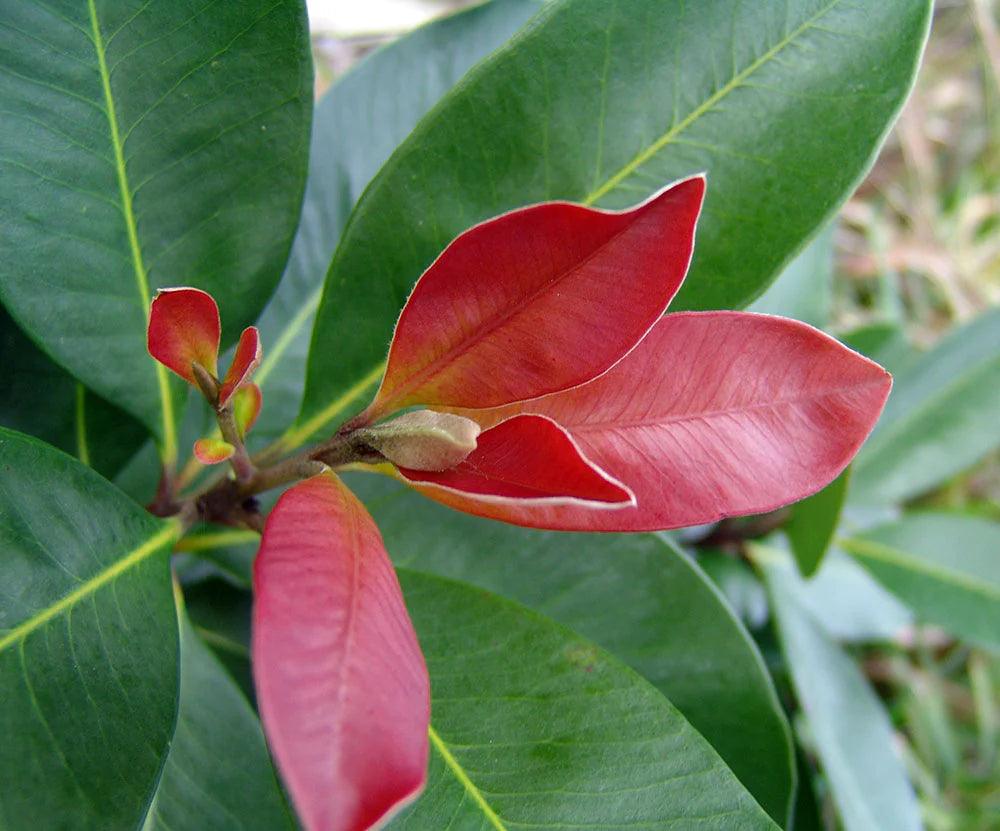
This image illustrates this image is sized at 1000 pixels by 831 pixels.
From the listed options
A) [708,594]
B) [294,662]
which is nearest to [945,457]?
[708,594]

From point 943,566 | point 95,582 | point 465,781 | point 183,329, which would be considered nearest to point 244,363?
point 183,329

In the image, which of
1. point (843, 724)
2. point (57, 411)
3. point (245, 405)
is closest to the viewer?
point (245, 405)

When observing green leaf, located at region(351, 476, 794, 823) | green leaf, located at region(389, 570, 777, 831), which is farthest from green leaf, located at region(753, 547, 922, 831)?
green leaf, located at region(389, 570, 777, 831)

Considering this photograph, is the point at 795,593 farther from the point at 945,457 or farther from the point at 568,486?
the point at 568,486

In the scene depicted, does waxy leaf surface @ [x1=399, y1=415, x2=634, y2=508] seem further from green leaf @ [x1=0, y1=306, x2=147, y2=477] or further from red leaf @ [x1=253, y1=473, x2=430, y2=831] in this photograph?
green leaf @ [x1=0, y1=306, x2=147, y2=477]

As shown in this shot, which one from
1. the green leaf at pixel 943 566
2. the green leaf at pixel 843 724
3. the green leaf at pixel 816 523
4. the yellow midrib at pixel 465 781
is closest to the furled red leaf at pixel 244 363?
the yellow midrib at pixel 465 781

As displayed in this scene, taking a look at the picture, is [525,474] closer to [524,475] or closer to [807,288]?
[524,475]
